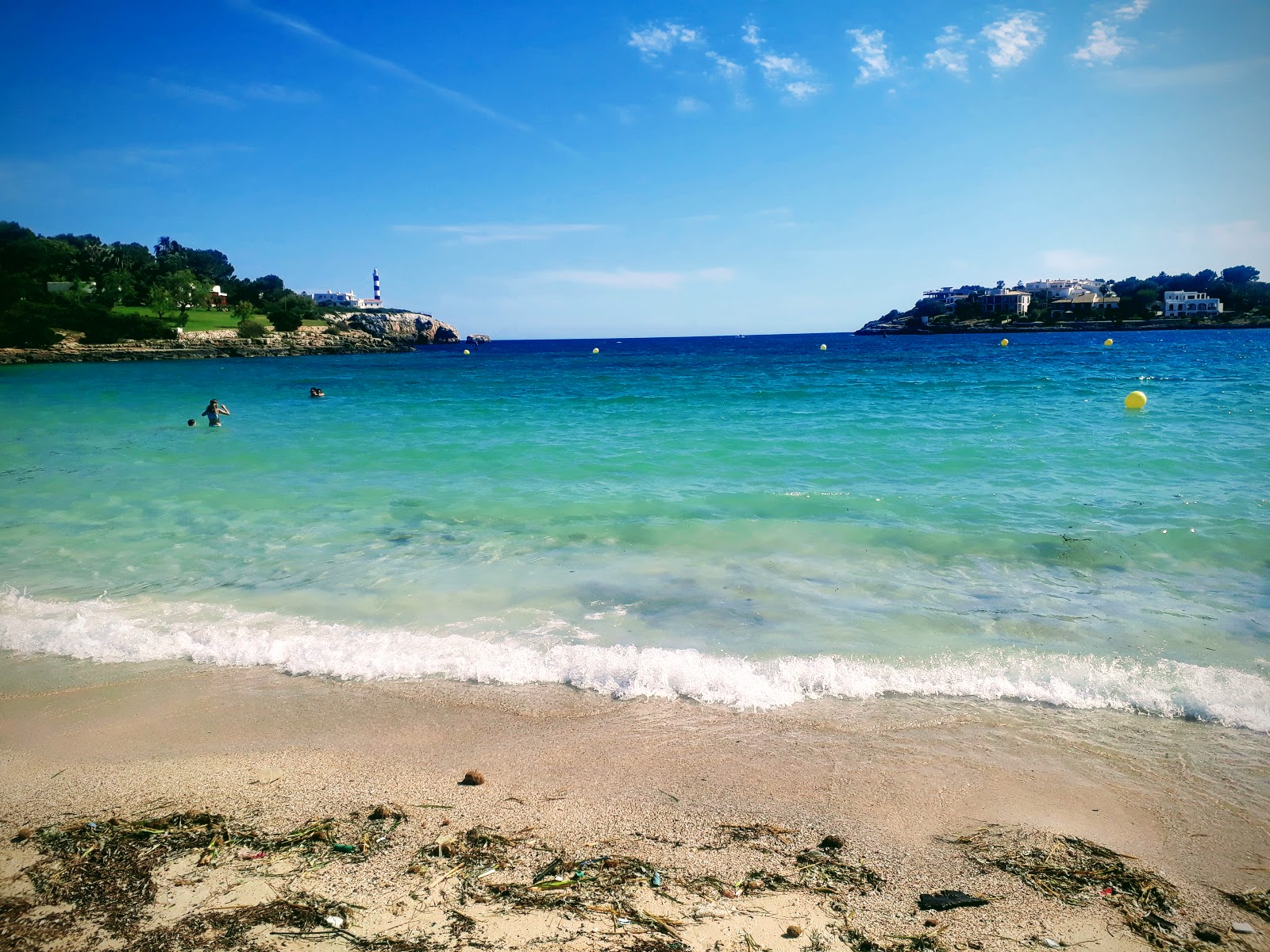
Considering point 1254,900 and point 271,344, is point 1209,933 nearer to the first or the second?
point 1254,900

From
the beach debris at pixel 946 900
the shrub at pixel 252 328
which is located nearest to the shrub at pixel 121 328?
the shrub at pixel 252 328

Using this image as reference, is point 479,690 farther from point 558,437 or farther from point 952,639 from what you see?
point 558,437

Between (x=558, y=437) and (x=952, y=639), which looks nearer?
(x=952, y=639)

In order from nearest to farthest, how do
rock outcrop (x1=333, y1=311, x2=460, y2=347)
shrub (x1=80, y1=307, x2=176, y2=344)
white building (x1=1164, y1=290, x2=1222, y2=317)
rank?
1. shrub (x1=80, y1=307, x2=176, y2=344)
2. rock outcrop (x1=333, y1=311, x2=460, y2=347)
3. white building (x1=1164, y1=290, x2=1222, y2=317)

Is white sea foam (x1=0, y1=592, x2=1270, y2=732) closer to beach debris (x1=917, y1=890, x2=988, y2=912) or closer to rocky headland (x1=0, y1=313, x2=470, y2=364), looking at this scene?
beach debris (x1=917, y1=890, x2=988, y2=912)

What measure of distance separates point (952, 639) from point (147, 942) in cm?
547

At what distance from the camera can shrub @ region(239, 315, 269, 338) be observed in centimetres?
8581

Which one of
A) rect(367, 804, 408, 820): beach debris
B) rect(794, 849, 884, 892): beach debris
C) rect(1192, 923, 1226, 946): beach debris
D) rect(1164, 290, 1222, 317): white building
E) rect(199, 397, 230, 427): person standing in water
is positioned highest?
rect(1164, 290, 1222, 317): white building

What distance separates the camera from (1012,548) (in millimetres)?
8094

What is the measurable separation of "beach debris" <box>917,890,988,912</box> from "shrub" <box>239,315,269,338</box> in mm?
98005

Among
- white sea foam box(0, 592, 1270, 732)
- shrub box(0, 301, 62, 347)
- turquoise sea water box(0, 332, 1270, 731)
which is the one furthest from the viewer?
shrub box(0, 301, 62, 347)

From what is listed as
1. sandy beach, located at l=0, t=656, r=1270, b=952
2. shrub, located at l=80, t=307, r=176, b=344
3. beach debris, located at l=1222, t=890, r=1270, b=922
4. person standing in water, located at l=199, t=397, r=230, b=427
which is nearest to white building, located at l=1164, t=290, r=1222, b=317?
person standing in water, located at l=199, t=397, r=230, b=427

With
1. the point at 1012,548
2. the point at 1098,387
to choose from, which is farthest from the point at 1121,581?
the point at 1098,387

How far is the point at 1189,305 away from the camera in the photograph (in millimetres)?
122812
